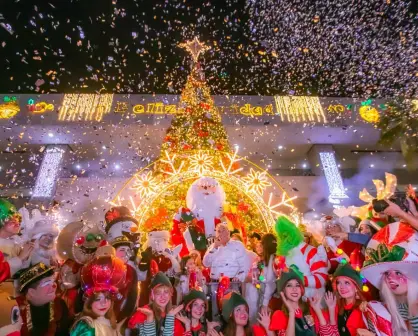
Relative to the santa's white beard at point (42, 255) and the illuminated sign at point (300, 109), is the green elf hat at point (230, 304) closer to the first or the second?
the santa's white beard at point (42, 255)

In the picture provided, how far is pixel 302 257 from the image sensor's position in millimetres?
4555

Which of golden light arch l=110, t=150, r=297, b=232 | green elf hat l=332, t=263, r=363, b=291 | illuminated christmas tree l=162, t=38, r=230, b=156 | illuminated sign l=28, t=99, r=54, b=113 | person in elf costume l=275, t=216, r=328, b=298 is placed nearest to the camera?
green elf hat l=332, t=263, r=363, b=291

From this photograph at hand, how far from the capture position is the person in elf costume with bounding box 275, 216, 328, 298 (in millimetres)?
4293

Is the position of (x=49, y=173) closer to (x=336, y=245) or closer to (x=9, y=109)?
(x=9, y=109)

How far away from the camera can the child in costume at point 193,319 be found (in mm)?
3730

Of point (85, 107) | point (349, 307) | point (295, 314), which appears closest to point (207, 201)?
point (295, 314)

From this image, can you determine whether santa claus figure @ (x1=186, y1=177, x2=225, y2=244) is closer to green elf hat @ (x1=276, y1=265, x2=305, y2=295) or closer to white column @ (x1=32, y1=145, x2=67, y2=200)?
green elf hat @ (x1=276, y1=265, x2=305, y2=295)

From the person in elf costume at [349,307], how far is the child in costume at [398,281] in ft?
0.49

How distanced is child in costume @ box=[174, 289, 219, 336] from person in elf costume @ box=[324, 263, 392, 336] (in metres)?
1.34

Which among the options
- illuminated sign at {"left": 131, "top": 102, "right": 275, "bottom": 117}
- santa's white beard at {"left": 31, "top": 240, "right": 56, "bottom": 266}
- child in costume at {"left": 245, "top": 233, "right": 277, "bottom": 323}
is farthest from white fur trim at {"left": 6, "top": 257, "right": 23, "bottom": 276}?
illuminated sign at {"left": 131, "top": 102, "right": 275, "bottom": 117}

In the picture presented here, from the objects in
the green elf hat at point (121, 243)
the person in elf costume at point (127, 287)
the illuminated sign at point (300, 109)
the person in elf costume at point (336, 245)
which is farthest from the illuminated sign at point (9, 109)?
the person in elf costume at point (336, 245)

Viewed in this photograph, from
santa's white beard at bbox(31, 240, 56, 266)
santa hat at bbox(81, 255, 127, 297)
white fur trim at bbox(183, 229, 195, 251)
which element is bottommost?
santa hat at bbox(81, 255, 127, 297)

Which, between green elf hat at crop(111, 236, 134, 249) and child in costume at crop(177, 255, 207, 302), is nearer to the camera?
green elf hat at crop(111, 236, 134, 249)

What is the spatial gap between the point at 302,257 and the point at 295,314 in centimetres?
104
